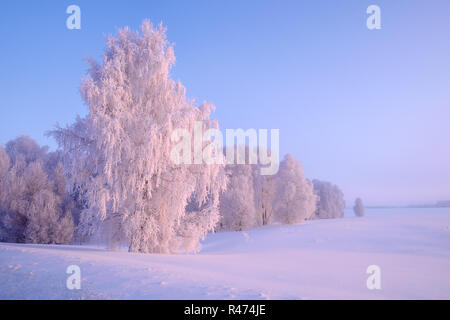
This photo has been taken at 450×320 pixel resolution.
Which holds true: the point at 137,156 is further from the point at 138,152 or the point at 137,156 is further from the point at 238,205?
the point at 238,205

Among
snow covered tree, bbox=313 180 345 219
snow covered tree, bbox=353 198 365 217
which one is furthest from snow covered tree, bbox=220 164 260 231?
snow covered tree, bbox=353 198 365 217

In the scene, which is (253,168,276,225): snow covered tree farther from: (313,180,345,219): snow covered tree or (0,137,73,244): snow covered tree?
(313,180,345,219): snow covered tree

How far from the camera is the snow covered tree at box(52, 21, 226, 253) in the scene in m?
9.21

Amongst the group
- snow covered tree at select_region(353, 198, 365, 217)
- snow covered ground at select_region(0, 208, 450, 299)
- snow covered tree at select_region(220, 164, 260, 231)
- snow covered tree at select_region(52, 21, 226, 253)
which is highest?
snow covered tree at select_region(52, 21, 226, 253)

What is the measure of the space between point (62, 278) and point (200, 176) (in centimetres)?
657

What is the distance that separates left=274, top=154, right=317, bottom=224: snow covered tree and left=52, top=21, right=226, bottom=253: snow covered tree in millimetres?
21277

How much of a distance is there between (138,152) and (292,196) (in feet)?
79.6

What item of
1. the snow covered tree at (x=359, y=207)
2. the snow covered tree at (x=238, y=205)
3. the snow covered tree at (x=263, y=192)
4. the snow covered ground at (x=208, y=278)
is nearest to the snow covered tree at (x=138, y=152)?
the snow covered ground at (x=208, y=278)

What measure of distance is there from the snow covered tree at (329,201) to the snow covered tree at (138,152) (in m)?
55.0

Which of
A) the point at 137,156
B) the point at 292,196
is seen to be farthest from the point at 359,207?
the point at 137,156

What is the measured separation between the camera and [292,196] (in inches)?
1187

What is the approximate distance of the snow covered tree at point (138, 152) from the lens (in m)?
9.21
